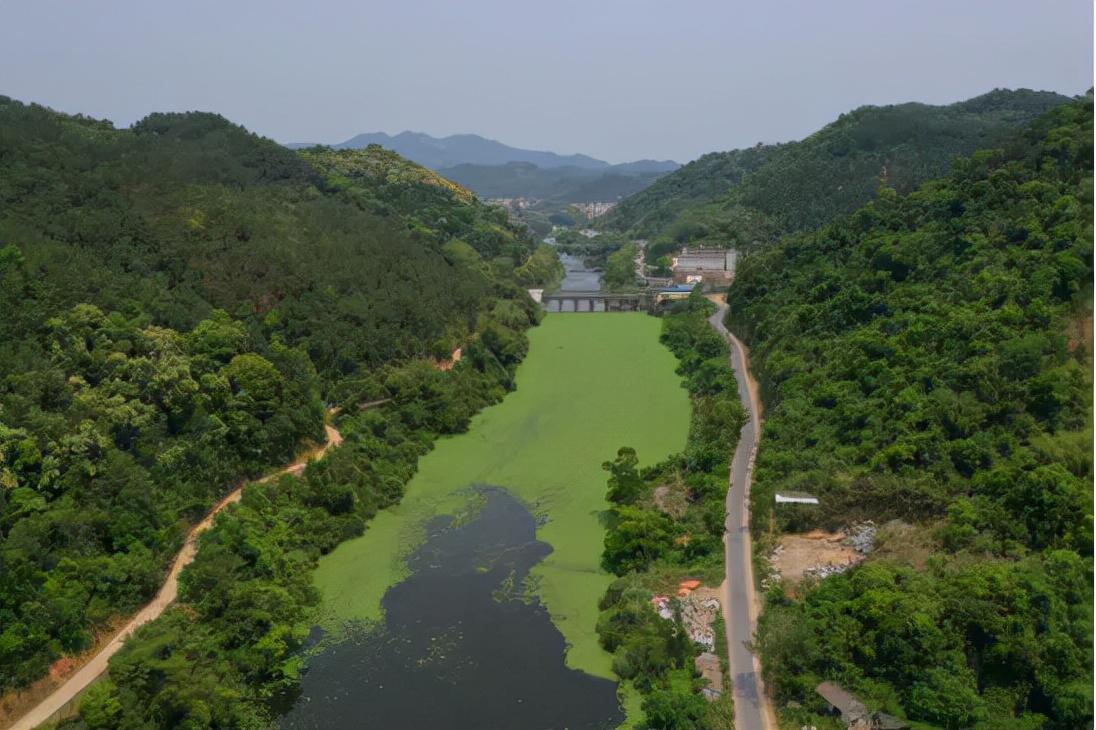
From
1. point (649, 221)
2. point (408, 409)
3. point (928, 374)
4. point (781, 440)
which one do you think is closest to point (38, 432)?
point (408, 409)

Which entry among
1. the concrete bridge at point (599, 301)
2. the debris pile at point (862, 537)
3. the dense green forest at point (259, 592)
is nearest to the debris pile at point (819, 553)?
the debris pile at point (862, 537)

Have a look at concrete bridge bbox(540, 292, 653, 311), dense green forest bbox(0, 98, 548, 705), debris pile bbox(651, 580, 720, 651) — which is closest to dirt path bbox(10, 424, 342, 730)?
dense green forest bbox(0, 98, 548, 705)

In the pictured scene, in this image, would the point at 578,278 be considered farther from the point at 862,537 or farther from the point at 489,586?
the point at 862,537

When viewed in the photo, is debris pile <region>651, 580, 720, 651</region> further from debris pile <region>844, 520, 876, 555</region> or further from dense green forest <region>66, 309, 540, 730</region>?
dense green forest <region>66, 309, 540, 730</region>

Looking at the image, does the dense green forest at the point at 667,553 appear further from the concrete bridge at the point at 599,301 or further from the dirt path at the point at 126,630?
the concrete bridge at the point at 599,301

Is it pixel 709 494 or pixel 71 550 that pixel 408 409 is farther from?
pixel 71 550

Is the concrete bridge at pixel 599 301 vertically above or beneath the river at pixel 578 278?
beneath

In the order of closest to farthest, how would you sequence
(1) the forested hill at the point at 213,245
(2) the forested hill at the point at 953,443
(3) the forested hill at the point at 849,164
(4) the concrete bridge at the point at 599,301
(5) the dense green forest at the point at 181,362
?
(2) the forested hill at the point at 953,443 < (5) the dense green forest at the point at 181,362 < (1) the forested hill at the point at 213,245 < (4) the concrete bridge at the point at 599,301 < (3) the forested hill at the point at 849,164
